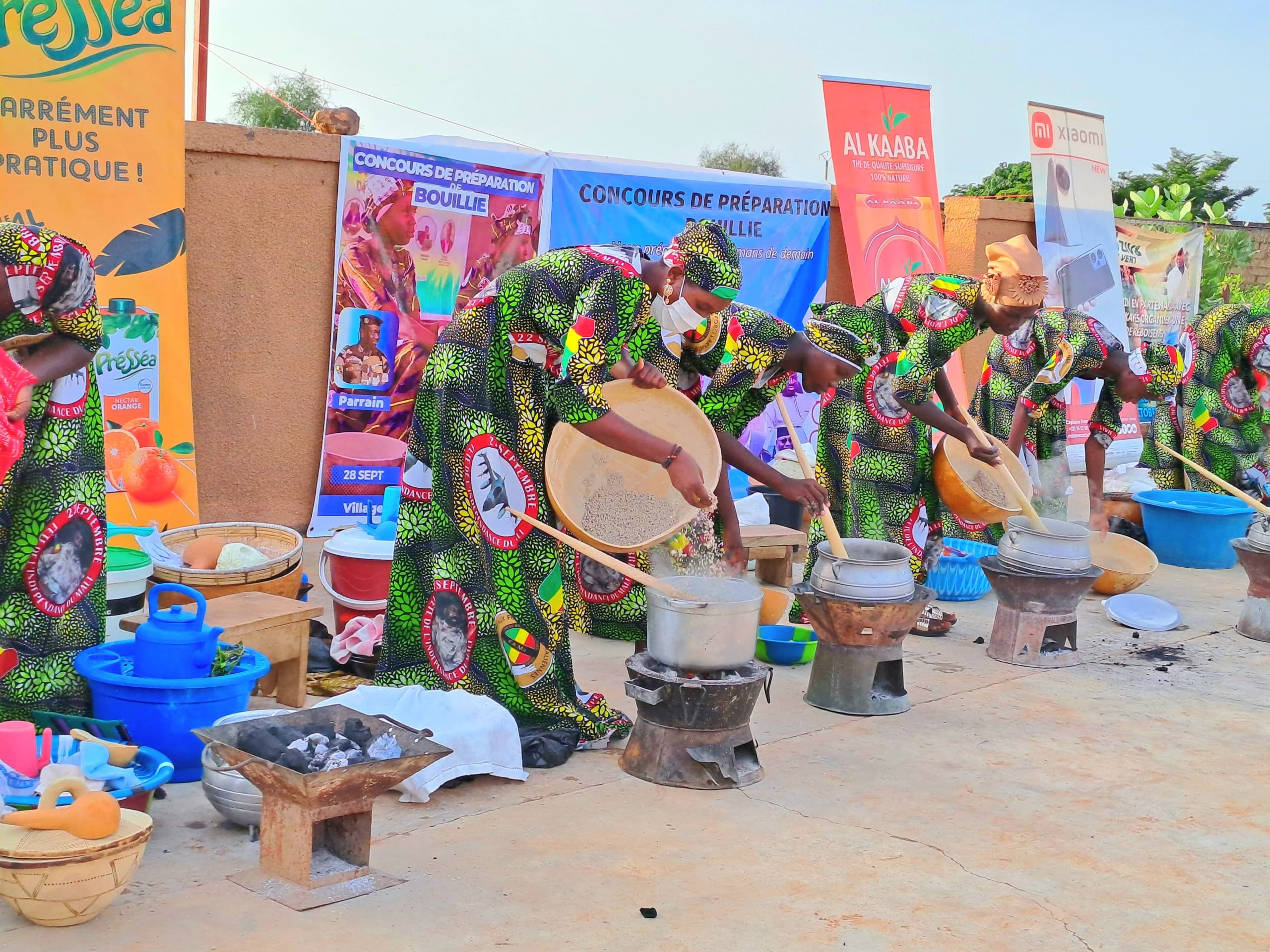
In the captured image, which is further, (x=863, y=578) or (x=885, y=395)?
(x=885, y=395)

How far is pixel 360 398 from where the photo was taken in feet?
26.2

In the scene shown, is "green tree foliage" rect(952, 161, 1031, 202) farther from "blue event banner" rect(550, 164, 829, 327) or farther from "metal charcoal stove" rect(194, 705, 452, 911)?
"metal charcoal stove" rect(194, 705, 452, 911)

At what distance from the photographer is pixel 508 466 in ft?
14.1

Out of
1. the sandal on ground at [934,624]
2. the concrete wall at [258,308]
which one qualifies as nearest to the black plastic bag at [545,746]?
the sandal on ground at [934,624]

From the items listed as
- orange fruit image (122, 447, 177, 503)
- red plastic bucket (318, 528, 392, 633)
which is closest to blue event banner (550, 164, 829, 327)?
orange fruit image (122, 447, 177, 503)

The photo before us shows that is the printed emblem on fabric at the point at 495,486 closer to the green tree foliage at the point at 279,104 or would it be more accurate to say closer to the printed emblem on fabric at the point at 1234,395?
the printed emblem on fabric at the point at 1234,395

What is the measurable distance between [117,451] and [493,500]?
11.4 ft

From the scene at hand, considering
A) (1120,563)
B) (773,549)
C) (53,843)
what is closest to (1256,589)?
(1120,563)

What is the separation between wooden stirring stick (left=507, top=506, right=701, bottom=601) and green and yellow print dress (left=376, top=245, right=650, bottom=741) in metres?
0.09

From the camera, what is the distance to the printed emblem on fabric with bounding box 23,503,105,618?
4039 millimetres

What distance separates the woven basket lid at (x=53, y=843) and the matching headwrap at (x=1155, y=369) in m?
6.98

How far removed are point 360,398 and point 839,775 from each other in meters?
4.47

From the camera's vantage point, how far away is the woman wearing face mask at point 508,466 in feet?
13.6

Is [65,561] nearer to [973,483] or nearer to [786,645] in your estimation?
[786,645]
